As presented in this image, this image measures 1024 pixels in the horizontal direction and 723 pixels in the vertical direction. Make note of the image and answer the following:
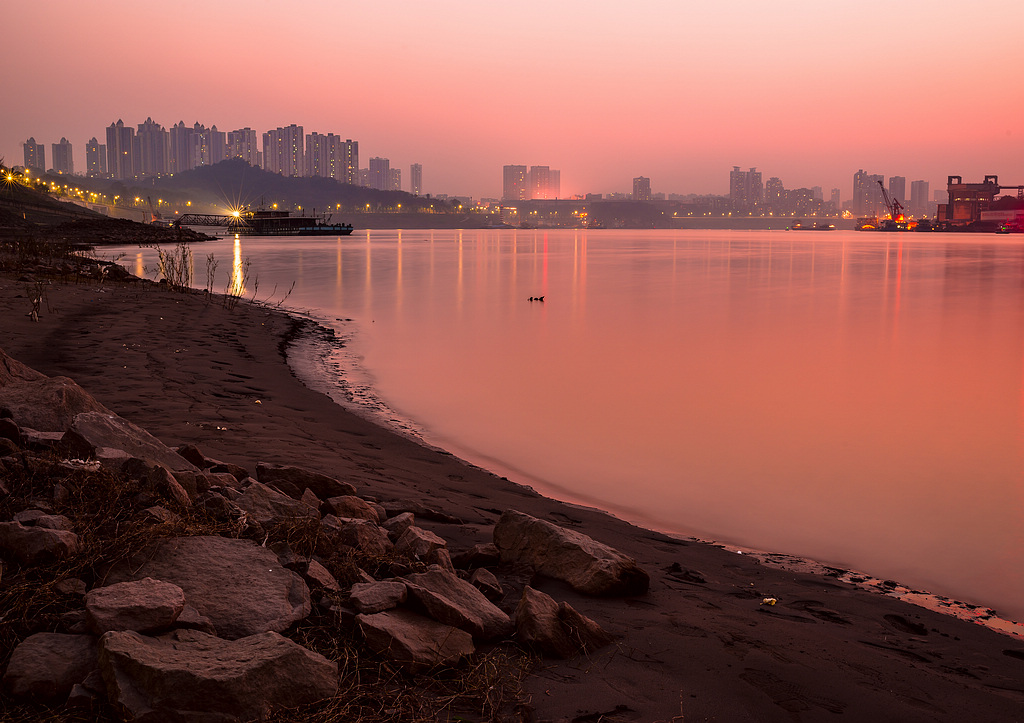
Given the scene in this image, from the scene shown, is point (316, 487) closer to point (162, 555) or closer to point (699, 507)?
point (162, 555)

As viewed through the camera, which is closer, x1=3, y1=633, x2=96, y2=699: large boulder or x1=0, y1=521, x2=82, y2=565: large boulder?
x1=3, y1=633, x2=96, y2=699: large boulder

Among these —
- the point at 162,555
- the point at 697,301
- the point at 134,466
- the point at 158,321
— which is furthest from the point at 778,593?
the point at 697,301

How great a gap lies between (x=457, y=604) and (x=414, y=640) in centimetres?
42

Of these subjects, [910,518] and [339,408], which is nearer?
[910,518]

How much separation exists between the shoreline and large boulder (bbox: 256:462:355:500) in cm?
289

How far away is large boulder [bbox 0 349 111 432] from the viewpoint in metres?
5.98

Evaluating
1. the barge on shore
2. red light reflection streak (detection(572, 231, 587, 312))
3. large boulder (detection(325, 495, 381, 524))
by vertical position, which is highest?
the barge on shore

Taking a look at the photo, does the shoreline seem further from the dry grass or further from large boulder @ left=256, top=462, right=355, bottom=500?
the dry grass

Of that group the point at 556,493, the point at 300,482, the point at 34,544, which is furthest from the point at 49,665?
the point at 556,493

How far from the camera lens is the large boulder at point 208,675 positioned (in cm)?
313

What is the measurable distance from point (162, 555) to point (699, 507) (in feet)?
20.0

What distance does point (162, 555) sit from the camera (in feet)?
13.8

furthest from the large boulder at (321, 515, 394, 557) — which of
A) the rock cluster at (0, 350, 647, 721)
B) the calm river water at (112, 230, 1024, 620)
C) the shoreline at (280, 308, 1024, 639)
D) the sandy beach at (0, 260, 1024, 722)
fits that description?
the calm river water at (112, 230, 1024, 620)

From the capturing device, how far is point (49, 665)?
130 inches
